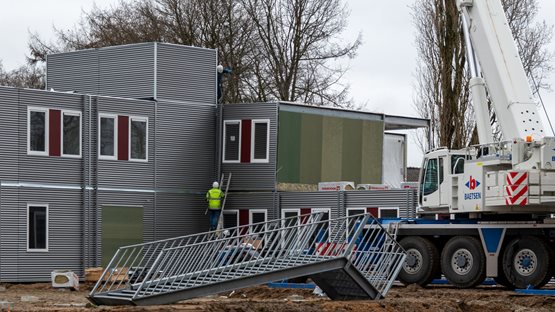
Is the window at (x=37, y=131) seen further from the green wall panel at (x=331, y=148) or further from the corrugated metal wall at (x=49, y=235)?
the green wall panel at (x=331, y=148)

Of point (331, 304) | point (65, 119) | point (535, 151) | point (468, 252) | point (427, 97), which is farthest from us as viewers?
point (427, 97)

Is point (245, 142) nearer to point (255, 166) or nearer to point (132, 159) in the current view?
point (255, 166)

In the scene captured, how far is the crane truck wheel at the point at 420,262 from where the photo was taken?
3291 centimetres

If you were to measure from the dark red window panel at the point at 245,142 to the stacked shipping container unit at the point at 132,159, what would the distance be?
0.04 meters

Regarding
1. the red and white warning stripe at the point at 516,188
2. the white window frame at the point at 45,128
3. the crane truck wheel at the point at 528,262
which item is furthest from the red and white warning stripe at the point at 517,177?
the white window frame at the point at 45,128

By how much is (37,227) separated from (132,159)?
3755mm

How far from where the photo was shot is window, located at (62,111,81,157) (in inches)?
1494

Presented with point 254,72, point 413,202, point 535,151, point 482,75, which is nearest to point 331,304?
point 535,151

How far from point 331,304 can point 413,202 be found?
48.9 feet

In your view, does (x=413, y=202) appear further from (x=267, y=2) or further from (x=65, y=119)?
(x=267, y=2)

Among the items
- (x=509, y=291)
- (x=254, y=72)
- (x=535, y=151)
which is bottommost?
(x=509, y=291)

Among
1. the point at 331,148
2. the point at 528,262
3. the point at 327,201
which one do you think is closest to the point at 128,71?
the point at 331,148

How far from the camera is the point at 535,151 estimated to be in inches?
1170

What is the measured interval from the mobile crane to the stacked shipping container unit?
561 centimetres
